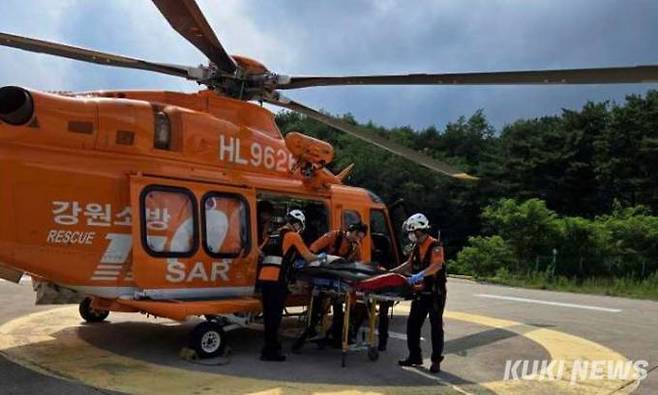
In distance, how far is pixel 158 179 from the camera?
765cm

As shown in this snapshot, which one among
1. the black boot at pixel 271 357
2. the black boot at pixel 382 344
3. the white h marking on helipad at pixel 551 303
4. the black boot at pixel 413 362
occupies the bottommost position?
the black boot at pixel 271 357

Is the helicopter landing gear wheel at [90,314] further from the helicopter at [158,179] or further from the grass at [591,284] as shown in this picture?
the grass at [591,284]

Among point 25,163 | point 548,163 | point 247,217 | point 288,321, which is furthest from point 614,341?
point 548,163

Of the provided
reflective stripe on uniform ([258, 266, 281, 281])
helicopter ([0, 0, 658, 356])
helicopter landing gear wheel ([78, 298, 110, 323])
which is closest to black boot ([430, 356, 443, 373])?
reflective stripe on uniform ([258, 266, 281, 281])

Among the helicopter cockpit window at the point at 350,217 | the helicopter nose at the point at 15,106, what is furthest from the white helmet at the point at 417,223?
the helicopter nose at the point at 15,106

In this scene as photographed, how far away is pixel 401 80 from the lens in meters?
7.91

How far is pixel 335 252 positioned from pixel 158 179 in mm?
2691

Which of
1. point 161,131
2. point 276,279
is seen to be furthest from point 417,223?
point 161,131

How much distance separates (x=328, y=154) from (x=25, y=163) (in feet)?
14.3

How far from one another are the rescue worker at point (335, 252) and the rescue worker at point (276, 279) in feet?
2.18

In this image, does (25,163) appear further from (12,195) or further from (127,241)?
(127,241)

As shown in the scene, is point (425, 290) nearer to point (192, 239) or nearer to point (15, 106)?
point (192, 239)

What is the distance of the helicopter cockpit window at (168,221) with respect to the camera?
7.48 m

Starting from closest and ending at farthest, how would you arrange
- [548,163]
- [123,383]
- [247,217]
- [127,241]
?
[123,383]
[127,241]
[247,217]
[548,163]
